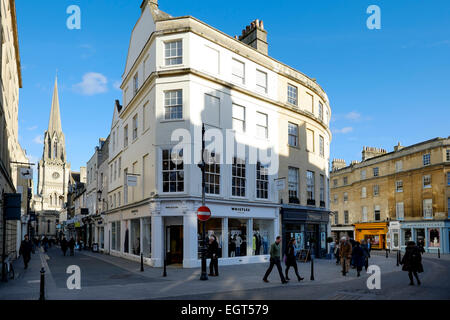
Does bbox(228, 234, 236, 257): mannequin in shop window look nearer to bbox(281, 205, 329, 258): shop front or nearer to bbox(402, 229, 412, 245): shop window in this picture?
bbox(281, 205, 329, 258): shop front

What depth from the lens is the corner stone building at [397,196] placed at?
42219 mm

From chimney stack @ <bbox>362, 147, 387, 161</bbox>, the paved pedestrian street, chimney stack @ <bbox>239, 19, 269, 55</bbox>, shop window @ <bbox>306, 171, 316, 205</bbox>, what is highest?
chimney stack @ <bbox>239, 19, 269, 55</bbox>

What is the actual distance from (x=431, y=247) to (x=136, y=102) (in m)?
36.1

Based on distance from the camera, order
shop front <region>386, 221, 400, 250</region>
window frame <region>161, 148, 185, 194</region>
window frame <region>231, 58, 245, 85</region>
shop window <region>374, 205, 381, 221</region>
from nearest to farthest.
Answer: window frame <region>161, 148, 185, 194</region>
window frame <region>231, 58, 245, 85</region>
shop front <region>386, 221, 400, 250</region>
shop window <region>374, 205, 381, 221</region>

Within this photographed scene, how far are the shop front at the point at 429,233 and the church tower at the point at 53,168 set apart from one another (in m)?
109

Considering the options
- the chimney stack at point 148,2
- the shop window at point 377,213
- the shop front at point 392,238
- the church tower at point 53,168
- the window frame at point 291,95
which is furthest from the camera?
the church tower at point 53,168

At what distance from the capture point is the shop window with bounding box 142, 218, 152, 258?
22219 millimetres

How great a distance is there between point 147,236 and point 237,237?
5328mm

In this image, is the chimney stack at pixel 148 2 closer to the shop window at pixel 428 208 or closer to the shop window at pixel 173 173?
the shop window at pixel 173 173

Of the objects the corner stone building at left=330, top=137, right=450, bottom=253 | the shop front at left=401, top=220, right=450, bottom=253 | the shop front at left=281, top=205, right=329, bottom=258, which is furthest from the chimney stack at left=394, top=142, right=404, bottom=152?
the shop front at left=281, top=205, right=329, bottom=258

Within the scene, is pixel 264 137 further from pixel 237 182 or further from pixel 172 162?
pixel 172 162

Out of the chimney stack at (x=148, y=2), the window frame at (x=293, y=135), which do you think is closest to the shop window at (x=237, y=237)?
the window frame at (x=293, y=135)

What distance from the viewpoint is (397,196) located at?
48.0 meters
